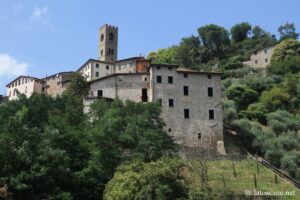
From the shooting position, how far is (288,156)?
4900cm

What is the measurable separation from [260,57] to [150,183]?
81.3 metres

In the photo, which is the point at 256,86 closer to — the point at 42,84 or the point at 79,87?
the point at 79,87

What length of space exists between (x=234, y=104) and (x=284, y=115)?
8.21m

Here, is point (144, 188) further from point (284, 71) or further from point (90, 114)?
point (284, 71)

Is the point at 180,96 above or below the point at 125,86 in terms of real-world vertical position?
below

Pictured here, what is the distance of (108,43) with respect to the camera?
9606 cm

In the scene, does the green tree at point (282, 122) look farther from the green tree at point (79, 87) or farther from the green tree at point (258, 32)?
the green tree at point (258, 32)

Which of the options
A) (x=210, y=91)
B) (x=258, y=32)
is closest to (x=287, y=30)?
(x=258, y=32)

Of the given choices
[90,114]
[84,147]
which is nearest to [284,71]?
[90,114]

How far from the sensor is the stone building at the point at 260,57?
105 meters

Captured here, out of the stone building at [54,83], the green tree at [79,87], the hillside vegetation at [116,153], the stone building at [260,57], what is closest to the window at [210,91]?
the hillside vegetation at [116,153]

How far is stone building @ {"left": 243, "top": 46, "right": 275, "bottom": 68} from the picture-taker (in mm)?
105188

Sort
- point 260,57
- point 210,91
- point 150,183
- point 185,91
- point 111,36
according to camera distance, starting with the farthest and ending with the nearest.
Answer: point 260,57 → point 111,36 → point 210,91 → point 185,91 → point 150,183

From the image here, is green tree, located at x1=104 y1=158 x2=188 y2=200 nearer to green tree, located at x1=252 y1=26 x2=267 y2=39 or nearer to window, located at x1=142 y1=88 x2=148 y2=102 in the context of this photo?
window, located at x1=142 y1=88 x2=148 y2=102
